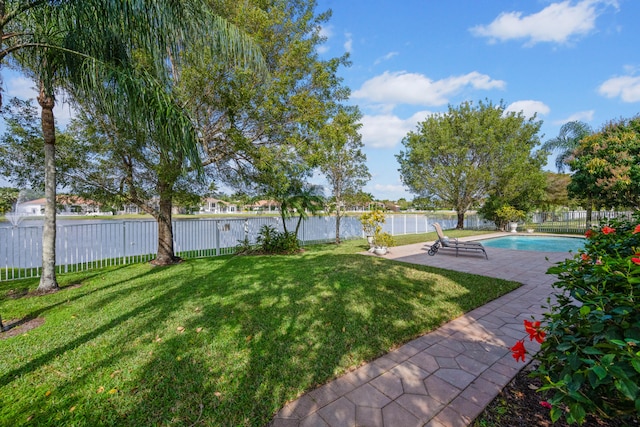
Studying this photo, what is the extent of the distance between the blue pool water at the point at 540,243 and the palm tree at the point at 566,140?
22.1 feet

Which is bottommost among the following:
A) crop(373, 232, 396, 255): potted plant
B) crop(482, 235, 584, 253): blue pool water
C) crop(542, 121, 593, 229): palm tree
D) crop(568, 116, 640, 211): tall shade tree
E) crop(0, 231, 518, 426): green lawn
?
crop(482, 235, 584, 253): blue pool water

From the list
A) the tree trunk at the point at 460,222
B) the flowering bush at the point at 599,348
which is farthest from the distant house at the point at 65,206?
the tree trunk at the point at 460,222

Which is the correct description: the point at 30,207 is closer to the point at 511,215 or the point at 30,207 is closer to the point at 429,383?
the point at 429,383

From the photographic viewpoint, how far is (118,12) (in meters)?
3.42

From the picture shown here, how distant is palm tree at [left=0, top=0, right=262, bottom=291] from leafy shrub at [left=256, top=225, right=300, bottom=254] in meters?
6.53

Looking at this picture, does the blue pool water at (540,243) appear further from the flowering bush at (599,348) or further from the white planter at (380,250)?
the flowering bush at (599,348)

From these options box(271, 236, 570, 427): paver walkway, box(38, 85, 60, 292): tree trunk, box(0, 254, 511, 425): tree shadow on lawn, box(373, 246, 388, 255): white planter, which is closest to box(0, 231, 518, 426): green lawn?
box(0, 254, 511, 425): tree shadow on lawn

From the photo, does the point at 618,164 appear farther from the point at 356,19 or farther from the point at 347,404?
the point at 347,404

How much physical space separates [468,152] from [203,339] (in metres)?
22.1

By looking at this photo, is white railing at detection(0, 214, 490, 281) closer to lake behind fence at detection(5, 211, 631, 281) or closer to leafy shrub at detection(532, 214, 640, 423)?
lake behind fence at detection(5, 211, 631, 281)

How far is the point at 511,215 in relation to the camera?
62.1 ft

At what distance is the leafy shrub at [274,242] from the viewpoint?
10172mm

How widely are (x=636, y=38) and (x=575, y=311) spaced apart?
12365 millimetres

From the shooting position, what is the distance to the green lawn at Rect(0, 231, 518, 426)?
2.27 m
